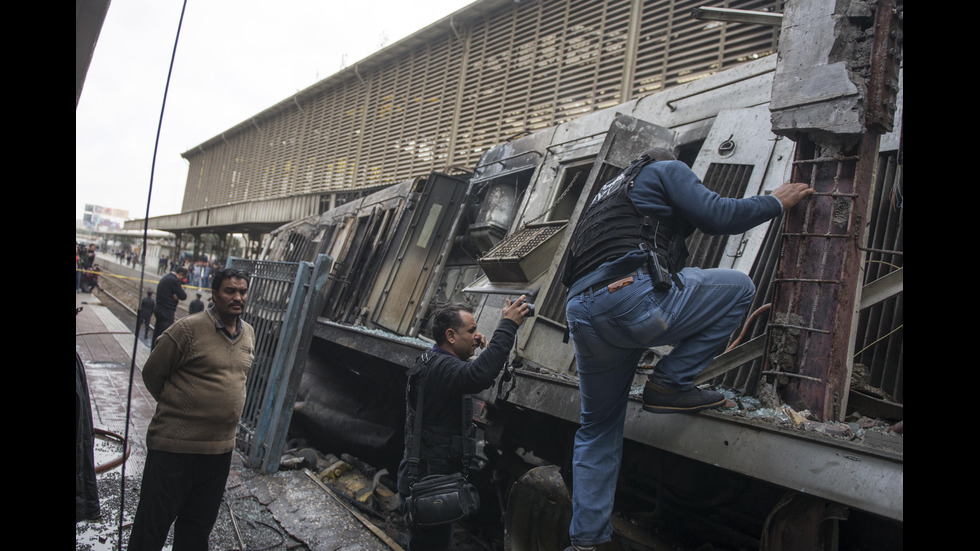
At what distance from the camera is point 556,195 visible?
6.12 m

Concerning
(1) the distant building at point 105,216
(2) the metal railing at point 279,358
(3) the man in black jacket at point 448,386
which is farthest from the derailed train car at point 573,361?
(1) the distant building at point 105,216

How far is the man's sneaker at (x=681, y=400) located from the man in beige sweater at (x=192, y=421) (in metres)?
2.31

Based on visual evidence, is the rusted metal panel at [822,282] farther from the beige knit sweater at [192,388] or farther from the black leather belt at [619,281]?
the beige knit sweater at [192,388]

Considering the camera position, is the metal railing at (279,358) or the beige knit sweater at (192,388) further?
the metal railing at (279,358)

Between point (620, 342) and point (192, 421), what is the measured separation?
232 centimetres

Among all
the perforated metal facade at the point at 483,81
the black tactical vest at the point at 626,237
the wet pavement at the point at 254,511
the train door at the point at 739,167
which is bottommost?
the wet pavement at the point at 254,511

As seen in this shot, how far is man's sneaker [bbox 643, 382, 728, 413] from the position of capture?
2516 mm

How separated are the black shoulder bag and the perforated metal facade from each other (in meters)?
6.51

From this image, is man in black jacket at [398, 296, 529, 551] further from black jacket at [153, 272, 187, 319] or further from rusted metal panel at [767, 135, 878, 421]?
black jacket at [153, 272, 187, 319]

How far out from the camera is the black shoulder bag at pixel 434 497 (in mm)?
2830

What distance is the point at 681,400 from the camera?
252 centimetres

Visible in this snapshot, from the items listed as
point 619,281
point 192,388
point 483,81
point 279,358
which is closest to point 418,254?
point 279,358

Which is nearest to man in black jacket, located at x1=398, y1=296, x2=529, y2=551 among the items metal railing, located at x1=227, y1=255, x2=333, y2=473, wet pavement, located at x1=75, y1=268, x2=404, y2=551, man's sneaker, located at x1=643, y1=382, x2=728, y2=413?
man's sneaker, located at x1=643, y1=382, x2=728, y2=413

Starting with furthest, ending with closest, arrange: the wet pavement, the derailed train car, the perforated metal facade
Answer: the perforated metal facade, the wet pavement, the derailed train car
